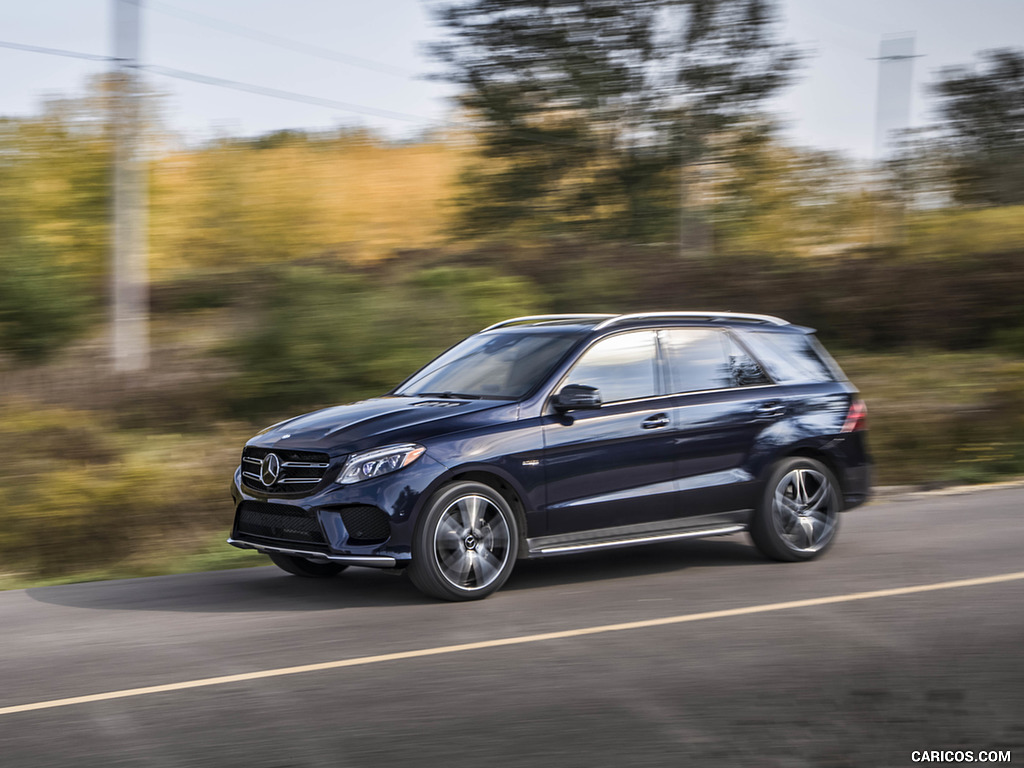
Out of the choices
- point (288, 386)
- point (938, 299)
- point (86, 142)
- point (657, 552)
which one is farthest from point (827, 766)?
point (86, 142)

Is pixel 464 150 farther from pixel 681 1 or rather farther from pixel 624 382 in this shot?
pixel 624 382

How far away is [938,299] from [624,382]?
60.1 feet

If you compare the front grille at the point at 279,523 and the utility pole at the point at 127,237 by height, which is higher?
the utility pole at the point at 127,237

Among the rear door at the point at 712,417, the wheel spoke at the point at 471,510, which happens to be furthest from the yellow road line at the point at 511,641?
the rear door at the point at 712,417

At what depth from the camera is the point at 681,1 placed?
31391mm

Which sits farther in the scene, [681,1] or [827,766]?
[681,1]

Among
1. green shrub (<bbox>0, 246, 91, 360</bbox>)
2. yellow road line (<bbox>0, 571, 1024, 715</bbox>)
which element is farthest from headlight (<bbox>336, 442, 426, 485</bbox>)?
green shrub (<bbox>0, 246, 91, 360</bbox>)

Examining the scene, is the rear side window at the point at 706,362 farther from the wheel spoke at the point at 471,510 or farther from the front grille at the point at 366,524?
the front grille at the point at 366,524

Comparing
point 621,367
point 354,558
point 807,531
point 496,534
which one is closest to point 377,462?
point 354,558

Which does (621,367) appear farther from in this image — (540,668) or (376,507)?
(540,668)

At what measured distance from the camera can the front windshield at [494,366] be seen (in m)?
8.08

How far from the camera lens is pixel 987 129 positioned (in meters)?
42.4

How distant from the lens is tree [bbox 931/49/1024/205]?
3466 centimetres

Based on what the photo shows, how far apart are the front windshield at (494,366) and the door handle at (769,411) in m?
1.42
